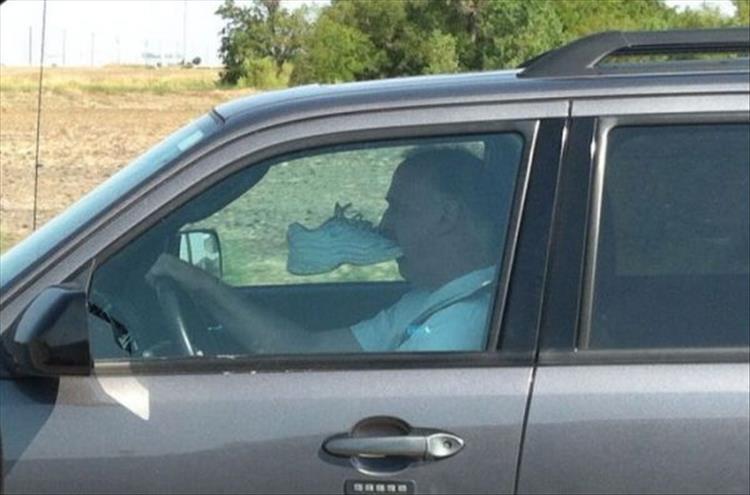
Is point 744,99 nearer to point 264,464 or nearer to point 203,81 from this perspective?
point 264,464

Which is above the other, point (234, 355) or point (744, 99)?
point (744, 99)

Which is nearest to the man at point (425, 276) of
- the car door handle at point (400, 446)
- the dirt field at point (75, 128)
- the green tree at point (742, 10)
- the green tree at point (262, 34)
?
the car door handle at point (400, 446)

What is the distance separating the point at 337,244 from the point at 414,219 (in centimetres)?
20

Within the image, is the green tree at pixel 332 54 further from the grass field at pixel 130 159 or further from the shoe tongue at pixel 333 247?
the shoe tongue at pixel 333 247

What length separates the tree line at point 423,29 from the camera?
28.6 metres

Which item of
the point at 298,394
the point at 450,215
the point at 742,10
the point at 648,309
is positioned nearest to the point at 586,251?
the point at 648,309

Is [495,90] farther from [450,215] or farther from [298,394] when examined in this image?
[298,394]

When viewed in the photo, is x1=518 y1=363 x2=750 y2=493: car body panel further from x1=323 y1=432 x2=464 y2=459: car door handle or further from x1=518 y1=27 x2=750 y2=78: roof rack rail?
x1=518 y1=27 x2=750 y2=78: roof rack rail

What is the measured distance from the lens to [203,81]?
60.0 m

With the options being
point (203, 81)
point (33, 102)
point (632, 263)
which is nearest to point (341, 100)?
point (632, 263)

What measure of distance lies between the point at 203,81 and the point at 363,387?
57.7 metres

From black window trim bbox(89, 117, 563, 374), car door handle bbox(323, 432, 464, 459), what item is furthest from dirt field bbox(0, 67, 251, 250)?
car door handle bbox(323, 432, 464, 459)

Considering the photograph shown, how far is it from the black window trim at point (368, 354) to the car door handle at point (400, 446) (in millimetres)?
165

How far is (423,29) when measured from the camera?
32.2 m
